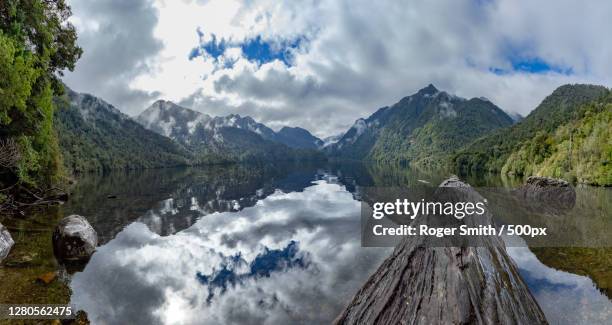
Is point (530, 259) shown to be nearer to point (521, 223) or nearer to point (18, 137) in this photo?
point (521, 223)

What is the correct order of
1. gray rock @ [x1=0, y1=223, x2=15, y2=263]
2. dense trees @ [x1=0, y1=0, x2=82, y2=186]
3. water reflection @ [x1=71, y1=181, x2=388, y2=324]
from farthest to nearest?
1. dense trees @ [x1=0, y1=0, x2=82, y2=186]
2. gray rock @ [x1=0, y1=223, x2=15, y2=263]
3. water reflection @ [x1=71, y1=181, x2=388, y2=324]

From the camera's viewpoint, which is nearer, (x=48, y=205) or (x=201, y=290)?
(x=201, y=290)

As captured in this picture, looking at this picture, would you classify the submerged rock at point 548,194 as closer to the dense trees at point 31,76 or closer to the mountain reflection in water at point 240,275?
the mountain reflection in water at point 240,275

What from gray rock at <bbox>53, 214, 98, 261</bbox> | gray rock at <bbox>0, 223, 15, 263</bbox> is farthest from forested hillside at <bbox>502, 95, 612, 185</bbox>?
gray rock at <bbox>0, 223, 15, 263</bbox>

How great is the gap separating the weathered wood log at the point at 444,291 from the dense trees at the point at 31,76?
28.4 m

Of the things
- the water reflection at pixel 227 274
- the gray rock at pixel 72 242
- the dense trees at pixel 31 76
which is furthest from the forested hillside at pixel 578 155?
the dense trees at pixel 31 76

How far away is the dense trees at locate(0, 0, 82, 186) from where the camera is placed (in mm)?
24266

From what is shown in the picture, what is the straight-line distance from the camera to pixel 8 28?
26625mm

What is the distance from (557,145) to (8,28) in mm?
136733

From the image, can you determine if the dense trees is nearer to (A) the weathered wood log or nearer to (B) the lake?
(B) the lake

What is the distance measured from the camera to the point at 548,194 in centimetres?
4788

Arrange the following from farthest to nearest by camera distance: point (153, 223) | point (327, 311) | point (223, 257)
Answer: point (153, 223) < point (223, 257) < point (327, 311)

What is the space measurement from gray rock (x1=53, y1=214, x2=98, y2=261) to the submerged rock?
50.1 meters

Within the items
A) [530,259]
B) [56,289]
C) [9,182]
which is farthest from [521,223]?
[9,182]
